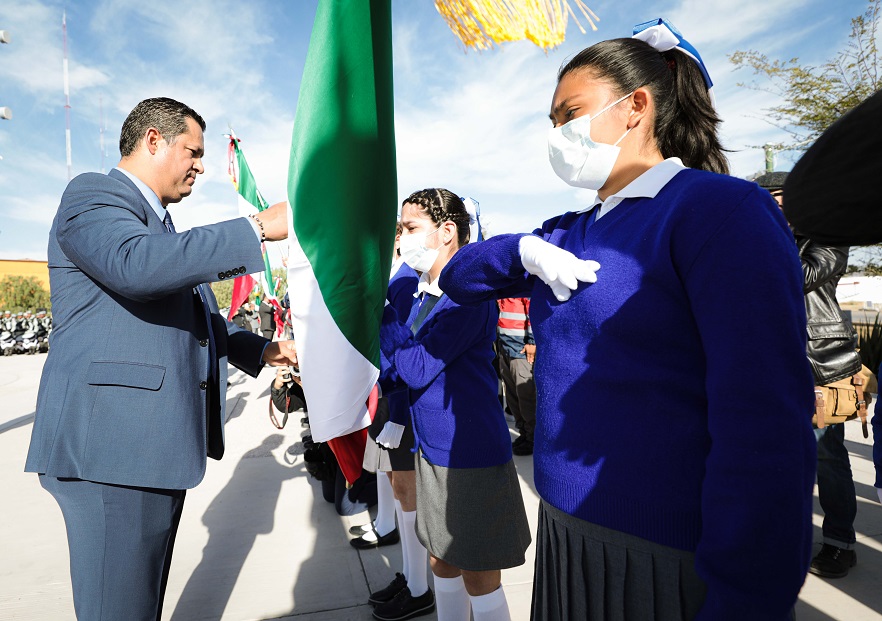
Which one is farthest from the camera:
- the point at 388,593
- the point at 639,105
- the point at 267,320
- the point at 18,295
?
the point at 18,295

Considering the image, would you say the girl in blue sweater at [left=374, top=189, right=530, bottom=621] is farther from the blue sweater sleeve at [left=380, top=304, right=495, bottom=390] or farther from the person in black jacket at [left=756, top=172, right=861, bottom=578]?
the person in black jacket at [left=756, top=172, right=861, bottom=578]

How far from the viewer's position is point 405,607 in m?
2.71

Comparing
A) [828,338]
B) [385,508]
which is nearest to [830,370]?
[828,338]

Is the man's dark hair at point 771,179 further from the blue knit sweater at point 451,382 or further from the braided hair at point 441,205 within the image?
the blue knit sweater at point 451,382

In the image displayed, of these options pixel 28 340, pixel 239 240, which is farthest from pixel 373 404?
pixel 28 340

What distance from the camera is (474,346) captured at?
7.34 feet

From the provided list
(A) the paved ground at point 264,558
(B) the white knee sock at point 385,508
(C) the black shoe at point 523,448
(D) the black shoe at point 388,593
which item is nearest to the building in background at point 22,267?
(A) the paved ground at point 264,558

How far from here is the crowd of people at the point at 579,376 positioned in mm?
825

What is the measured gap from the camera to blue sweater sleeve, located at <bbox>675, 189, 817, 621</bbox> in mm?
795

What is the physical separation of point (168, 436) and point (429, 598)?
177 centimetres

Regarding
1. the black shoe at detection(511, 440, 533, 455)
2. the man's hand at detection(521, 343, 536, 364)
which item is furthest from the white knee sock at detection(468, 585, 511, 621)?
the man's hand at detection(521, 343, 536, 364)

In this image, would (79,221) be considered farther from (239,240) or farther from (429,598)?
(429,598)

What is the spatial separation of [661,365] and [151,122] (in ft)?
6.31

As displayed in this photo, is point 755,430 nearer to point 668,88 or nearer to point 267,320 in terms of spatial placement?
point 668,88
